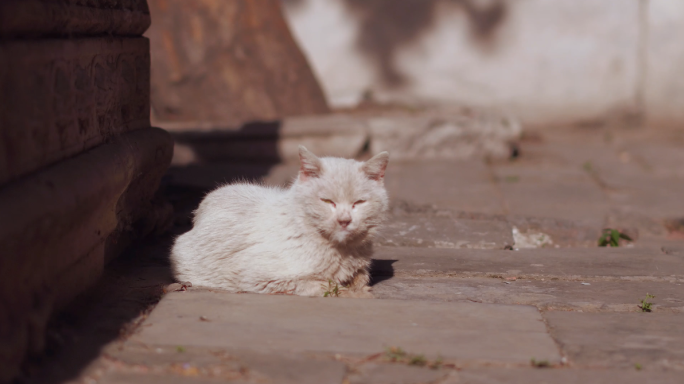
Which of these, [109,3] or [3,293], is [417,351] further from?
[109,3]

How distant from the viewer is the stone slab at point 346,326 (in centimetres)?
229

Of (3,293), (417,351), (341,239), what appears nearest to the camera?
(3,293)

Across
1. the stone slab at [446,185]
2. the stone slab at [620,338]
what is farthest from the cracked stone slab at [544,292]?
the stone slab at [446,185]

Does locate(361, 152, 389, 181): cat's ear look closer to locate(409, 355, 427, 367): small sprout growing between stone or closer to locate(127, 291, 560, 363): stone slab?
locate(127, 291, 560, 363): stone slab

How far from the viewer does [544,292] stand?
3033mm

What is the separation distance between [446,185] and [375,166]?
300cm

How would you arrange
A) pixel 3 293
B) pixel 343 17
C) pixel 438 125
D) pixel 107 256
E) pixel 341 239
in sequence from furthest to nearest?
pixel 343 17 → pixel 438 125 → pixel 107 256 → pixel 341 239 → pixel 3 293

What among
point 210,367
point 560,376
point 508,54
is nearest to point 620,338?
point 560,376

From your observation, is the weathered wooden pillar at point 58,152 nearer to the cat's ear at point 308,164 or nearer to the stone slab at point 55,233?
the stone slab at point 55,233

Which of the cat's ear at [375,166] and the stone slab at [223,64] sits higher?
the stone slab at [223,64]

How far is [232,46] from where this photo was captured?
7.26 m

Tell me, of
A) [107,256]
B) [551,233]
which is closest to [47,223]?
[107,256]

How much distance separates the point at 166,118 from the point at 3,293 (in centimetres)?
570

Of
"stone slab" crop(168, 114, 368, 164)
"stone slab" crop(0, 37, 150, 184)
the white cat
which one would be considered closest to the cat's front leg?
the white cat
